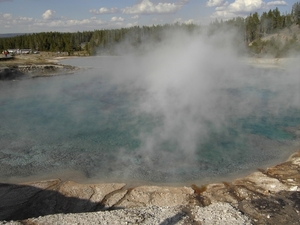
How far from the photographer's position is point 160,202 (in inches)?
186

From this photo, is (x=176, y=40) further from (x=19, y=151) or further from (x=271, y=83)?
(x=19, y=151)

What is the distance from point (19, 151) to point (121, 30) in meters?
40.6

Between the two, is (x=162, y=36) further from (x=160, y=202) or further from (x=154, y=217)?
(x=154, y=217)

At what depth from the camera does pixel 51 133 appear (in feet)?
26.8

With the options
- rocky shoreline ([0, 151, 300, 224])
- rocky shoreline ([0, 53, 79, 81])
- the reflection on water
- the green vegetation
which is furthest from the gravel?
the green vegetation

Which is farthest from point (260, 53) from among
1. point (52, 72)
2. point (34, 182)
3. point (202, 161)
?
point (34, 182)

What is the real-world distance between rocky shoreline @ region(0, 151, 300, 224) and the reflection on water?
514mm

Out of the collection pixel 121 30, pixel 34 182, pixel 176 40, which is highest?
pixel 121 30

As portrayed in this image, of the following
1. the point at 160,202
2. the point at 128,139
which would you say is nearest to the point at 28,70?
the point at 128,139

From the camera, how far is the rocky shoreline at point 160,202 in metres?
3.83

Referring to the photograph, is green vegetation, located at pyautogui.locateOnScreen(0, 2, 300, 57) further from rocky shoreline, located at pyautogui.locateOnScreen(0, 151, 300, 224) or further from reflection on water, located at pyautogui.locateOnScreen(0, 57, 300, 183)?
rocky shoreline, located at pyautogui.locateOnScreen(0, 151, 300, 224)

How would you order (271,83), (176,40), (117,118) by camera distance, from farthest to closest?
(176,40), (271,83), (117,118)

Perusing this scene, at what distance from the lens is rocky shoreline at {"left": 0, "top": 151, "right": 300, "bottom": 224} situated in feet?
12.6

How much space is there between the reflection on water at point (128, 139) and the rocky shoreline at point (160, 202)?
0.51 meters
